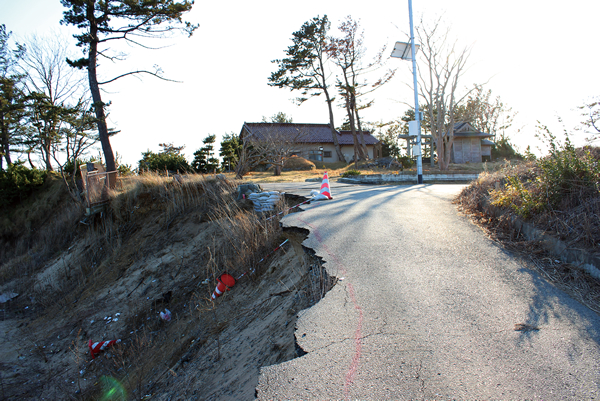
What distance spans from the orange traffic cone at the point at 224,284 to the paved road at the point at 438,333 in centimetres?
191

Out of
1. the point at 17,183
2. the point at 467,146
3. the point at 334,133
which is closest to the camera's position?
the point at 17,183

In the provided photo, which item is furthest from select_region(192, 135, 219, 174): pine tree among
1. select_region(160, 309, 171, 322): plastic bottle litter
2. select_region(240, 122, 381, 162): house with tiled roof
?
select_region(160, 309, 171, 322): plastic bottle litter

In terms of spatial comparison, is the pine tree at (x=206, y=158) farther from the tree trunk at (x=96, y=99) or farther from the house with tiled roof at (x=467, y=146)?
the house with tiled roof at (x=467, y=146)

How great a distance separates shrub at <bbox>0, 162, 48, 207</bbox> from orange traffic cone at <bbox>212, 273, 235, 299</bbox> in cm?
2115

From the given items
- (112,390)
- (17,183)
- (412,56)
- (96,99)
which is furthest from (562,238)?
(17,183)

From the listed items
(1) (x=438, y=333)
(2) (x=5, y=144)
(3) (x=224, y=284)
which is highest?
(2) (x=5, y=144)

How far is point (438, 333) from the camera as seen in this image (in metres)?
2.86

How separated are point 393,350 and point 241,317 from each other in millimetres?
2622

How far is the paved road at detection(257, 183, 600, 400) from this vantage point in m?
2.28

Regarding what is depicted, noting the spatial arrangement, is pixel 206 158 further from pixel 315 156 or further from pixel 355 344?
pixel 355 344

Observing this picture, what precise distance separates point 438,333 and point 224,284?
3914mm

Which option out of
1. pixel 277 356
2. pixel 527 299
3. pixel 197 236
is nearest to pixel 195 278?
pixel 197 236

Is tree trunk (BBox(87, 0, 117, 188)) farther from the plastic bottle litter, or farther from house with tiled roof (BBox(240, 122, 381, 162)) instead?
house with tiled roof (BBox(240, 122, 381, 162))

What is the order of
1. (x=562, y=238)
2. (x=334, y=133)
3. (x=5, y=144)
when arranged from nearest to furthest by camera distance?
(x=562, y=238), (x=5, y=144), (x=334, y=133)
